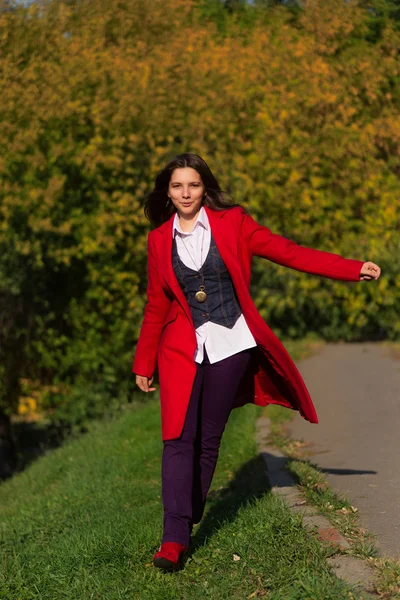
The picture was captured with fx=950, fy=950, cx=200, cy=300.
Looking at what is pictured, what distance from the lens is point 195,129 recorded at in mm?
11906

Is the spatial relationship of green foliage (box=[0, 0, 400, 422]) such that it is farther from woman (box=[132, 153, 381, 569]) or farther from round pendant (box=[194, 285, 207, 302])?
round pendant (box=[194, 285, 207, 302])

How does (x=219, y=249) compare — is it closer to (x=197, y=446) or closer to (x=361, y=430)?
(x=197, y=446)

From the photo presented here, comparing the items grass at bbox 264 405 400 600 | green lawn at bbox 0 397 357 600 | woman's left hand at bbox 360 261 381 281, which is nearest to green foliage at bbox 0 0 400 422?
green lawn at bbox 0 397 357 600

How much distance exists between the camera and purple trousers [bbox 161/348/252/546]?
424cm

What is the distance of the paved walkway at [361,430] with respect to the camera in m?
4.88

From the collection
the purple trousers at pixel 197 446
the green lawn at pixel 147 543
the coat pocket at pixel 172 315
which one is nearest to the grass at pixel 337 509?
the green lawn at pixel 147 543

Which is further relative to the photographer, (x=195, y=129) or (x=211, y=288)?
(x=195, y=129)

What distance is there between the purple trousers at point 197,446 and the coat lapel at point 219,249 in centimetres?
31

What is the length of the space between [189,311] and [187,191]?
56 centimetres

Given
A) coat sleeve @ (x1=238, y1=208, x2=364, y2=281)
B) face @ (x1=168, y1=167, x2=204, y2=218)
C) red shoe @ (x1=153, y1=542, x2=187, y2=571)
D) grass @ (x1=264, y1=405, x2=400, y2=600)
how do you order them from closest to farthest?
grass @ (x1=264, y1=405, x2=400, y2=600) < red shoe @ (x1=153, y1=542, x2=187, y2=571) < coat sleeve @ (x1=238, y1=208, x2=364, y2=281) < face @ (x1=168, y1=167, x2=204, y2=218)

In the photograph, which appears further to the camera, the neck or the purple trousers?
the neck

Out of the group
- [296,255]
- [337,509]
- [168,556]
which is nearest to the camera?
[168,556]

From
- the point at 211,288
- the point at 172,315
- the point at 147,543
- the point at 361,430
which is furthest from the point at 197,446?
the point at 361,430

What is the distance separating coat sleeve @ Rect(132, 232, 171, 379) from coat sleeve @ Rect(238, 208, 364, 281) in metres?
0.47
